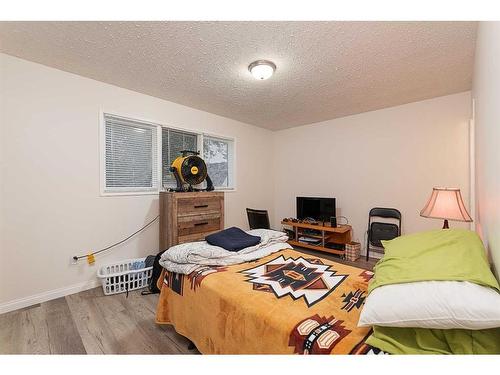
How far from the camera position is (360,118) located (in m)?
3.68

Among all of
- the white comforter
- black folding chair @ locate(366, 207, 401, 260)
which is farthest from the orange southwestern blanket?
black folding chair @ locate(366, 207, 401, 260)

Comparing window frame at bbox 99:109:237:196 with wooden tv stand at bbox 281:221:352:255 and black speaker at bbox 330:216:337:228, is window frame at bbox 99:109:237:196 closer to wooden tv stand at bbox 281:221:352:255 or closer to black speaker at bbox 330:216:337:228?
wooden tv stand at bbox 281:221:352:255

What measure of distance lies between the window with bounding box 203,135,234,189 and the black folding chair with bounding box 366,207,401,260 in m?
2.29

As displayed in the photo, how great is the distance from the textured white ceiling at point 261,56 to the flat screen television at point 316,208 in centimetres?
164

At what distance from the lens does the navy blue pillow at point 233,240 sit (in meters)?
1.90

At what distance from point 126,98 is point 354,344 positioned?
10.2 feet

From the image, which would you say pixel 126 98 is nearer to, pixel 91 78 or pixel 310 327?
pixel 91 78

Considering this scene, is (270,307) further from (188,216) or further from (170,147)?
(170,147)

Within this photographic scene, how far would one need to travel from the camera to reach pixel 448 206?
2.04 m

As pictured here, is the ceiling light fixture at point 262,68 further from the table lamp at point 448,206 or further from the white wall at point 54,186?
the table lamp at point 448,206

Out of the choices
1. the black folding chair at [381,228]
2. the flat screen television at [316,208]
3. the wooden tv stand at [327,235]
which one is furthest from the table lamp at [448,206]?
the flat screen television at [316,208]

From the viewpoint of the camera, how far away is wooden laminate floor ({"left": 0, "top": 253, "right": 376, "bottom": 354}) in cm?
Result: 157

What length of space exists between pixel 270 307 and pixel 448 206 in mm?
1926

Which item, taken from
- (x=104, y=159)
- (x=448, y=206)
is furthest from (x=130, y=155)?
(x=448, y=206)
